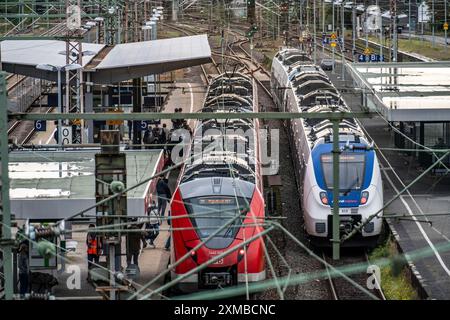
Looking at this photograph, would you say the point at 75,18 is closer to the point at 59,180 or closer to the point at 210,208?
the point at 59,180

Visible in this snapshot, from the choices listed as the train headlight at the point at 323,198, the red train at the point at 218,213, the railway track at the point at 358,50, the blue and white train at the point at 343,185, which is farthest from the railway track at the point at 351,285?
the railway track at the point at 358,50

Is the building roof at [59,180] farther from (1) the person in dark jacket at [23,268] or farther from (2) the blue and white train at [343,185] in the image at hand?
(2) the blue and white train at [343,185]

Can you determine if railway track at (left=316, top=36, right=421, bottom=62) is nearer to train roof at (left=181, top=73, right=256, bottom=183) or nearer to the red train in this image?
train roof at (left=181, top=73, right=256, bottom=183)

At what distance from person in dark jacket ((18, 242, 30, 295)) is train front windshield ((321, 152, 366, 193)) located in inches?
248

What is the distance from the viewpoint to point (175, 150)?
28.7 m

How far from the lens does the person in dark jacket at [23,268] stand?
58.1 ft

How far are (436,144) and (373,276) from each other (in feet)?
34.1

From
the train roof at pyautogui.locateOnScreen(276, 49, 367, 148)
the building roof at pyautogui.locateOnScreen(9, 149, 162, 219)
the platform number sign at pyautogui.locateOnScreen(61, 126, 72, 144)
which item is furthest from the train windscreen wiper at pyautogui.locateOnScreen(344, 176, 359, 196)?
the platform number sign at pyautogui.locateOnScreen(61, 126, 72, 144)

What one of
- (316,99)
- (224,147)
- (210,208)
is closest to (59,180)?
(224,147)

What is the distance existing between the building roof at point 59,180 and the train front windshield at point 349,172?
3.33 metres

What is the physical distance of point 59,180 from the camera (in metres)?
20.0

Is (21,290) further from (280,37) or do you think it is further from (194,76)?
(280,37)

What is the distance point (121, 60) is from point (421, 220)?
37.9 feet
